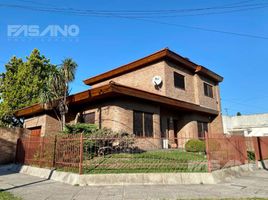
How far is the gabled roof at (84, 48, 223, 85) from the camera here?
15.6m

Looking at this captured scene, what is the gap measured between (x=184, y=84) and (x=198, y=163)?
981cm

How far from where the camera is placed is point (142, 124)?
13.3m

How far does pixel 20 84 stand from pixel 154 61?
14677 millimetres

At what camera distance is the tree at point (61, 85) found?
1254cm

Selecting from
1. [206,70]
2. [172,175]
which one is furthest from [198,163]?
[206,70]

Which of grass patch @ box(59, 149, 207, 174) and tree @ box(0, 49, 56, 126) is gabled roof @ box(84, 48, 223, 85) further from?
grass patch @ box(59, 149, 207, 174)

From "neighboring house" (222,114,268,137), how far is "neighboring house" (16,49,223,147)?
54.3 ft

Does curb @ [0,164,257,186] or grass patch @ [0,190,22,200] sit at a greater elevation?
curb @ [0,164,257,186]

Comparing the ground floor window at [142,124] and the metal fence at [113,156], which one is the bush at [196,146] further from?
the ground floor window at [142,124]

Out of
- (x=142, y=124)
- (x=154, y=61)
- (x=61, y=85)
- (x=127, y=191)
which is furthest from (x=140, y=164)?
(x=154, y=61)

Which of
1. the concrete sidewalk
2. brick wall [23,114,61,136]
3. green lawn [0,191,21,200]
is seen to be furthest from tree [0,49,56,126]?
green lawn [0,191,21,200]

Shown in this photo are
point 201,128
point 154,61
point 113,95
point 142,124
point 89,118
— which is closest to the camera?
point 113,95

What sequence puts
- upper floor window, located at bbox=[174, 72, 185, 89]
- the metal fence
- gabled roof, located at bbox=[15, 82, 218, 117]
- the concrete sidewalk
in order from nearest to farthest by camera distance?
1. the concrete sidewalk
2. the metal fence
3. gabled roof, located at bbox=[15, 82, 218, 117]
4. upper floor window, located at bbox=[174, 72, 185, 89]

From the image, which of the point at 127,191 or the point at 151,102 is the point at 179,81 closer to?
the point at 151,102
